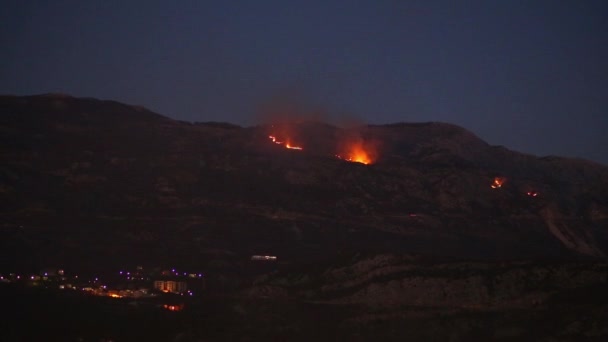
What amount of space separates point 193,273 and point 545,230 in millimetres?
65970

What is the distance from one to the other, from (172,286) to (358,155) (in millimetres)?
94239

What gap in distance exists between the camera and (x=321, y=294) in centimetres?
7625

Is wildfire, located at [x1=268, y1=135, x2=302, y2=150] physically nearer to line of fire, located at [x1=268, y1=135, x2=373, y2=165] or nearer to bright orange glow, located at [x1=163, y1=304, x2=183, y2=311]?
line of fire, located at [x1=268, y1=135, x2=373, y2=165]

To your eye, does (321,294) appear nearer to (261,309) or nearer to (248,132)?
(261,309)

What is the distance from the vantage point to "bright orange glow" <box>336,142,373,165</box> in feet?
574

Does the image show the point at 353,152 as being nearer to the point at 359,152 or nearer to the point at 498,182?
the point at 359,152

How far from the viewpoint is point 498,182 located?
156m

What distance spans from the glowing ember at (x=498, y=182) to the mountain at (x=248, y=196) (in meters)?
0.36

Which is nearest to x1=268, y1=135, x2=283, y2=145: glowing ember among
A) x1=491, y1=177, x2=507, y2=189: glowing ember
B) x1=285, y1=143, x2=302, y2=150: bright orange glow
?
x1=285, y1=143, x2=302, y2=150: bright orange glow

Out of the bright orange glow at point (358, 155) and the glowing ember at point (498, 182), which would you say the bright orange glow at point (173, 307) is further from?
the bright orange glow at point (358, 155)

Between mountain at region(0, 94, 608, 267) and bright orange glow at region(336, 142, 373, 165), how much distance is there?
61cm

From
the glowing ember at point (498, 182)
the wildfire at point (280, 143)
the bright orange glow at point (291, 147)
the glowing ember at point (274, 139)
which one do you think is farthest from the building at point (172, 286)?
the glowing ember at point (274, 139)

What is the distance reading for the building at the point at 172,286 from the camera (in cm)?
8937

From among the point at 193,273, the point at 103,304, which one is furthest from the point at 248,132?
the point at 103,304
